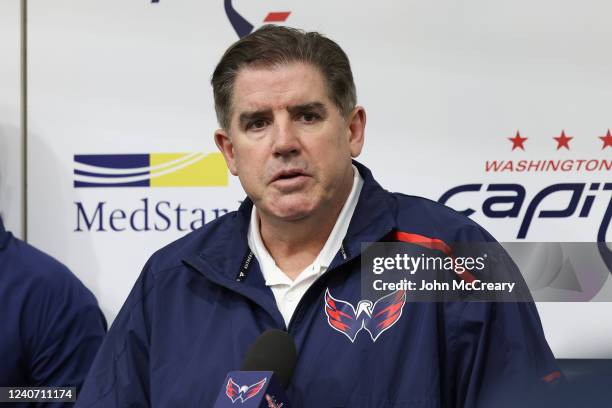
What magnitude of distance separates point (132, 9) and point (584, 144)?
60.7 inches

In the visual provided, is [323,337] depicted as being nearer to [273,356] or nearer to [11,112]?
[273,356]


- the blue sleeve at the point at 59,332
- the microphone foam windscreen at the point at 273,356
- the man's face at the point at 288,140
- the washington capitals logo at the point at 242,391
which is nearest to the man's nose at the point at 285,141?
the man's face at the point at 288,140

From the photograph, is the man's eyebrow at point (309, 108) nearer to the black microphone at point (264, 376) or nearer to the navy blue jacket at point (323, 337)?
the navy blue jacket at point (323, 337)

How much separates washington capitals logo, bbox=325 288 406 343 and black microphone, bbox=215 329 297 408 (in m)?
0.27

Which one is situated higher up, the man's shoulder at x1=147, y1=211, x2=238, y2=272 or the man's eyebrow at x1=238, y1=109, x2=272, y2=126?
the man's eyebrow at x1=238, y1=109, x2=272, y2=126

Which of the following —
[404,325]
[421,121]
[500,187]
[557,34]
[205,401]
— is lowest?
[205,401]

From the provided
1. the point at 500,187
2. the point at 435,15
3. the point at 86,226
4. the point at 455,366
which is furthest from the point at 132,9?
the point at 455,366

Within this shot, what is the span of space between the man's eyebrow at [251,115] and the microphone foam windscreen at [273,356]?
53 cm

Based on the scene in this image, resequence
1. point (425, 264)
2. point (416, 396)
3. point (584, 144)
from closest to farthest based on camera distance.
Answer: point (416, 396)
point (425, 264)
point (584, 144)

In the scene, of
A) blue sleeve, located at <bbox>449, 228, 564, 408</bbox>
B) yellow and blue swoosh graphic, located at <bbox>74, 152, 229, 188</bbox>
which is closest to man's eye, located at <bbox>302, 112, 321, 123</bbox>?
blue sleeve, located at <bbox>449, 228, 564, 408</bbox>

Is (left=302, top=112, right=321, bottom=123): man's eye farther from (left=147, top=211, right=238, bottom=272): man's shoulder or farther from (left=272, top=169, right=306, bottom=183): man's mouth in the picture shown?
(left=147, top=211, right=238, bottom=272): man's shoulder

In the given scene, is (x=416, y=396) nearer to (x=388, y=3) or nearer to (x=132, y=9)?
(x=388, y=3)

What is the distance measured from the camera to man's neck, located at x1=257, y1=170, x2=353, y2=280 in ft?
6.76

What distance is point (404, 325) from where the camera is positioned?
6.14 ft
